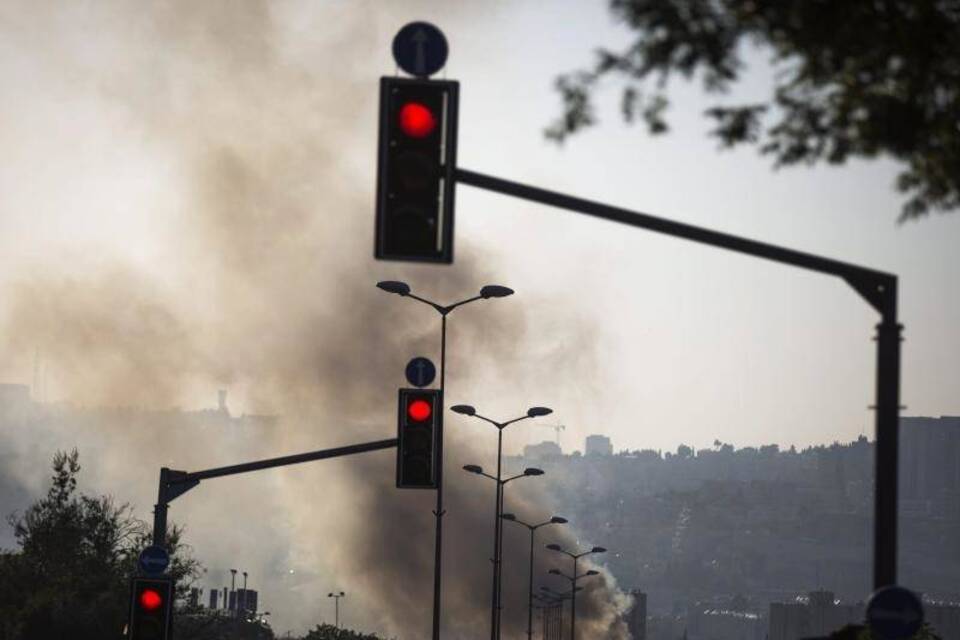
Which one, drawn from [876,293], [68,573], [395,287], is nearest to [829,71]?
[876,293]

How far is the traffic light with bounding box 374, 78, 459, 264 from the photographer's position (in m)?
12.3

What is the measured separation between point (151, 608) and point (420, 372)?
5.99 m

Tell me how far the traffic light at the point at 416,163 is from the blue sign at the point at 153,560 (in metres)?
15.1

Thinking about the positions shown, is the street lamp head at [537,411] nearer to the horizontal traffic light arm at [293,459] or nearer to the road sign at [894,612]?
the horizontal traffic light arm at [293,459]

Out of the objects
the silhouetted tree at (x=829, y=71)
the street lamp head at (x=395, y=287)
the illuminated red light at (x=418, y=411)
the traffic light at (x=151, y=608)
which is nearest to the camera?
the silhouetted tree at (x=829, y=71)

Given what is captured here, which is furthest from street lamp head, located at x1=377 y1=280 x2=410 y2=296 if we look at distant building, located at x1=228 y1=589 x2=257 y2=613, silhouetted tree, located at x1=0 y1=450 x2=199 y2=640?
distant building, located at x1=228 y1=589 x2=257 y2=613

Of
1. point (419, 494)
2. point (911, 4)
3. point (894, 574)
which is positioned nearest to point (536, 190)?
point (911, 4)

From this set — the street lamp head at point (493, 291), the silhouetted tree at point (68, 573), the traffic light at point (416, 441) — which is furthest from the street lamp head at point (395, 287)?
the silhouetted tree at point (68, 573)

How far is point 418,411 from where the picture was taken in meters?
21.5

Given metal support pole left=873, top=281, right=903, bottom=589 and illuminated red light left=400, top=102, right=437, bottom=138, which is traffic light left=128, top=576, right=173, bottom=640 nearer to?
metal support pole left=873, top=281, right=903, bottom=589

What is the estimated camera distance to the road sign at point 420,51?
43.2 ft

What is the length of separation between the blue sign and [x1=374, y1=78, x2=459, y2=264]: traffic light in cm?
1508

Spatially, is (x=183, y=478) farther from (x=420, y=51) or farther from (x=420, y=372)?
(x=420, y=51)

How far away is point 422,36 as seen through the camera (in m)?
13.3
